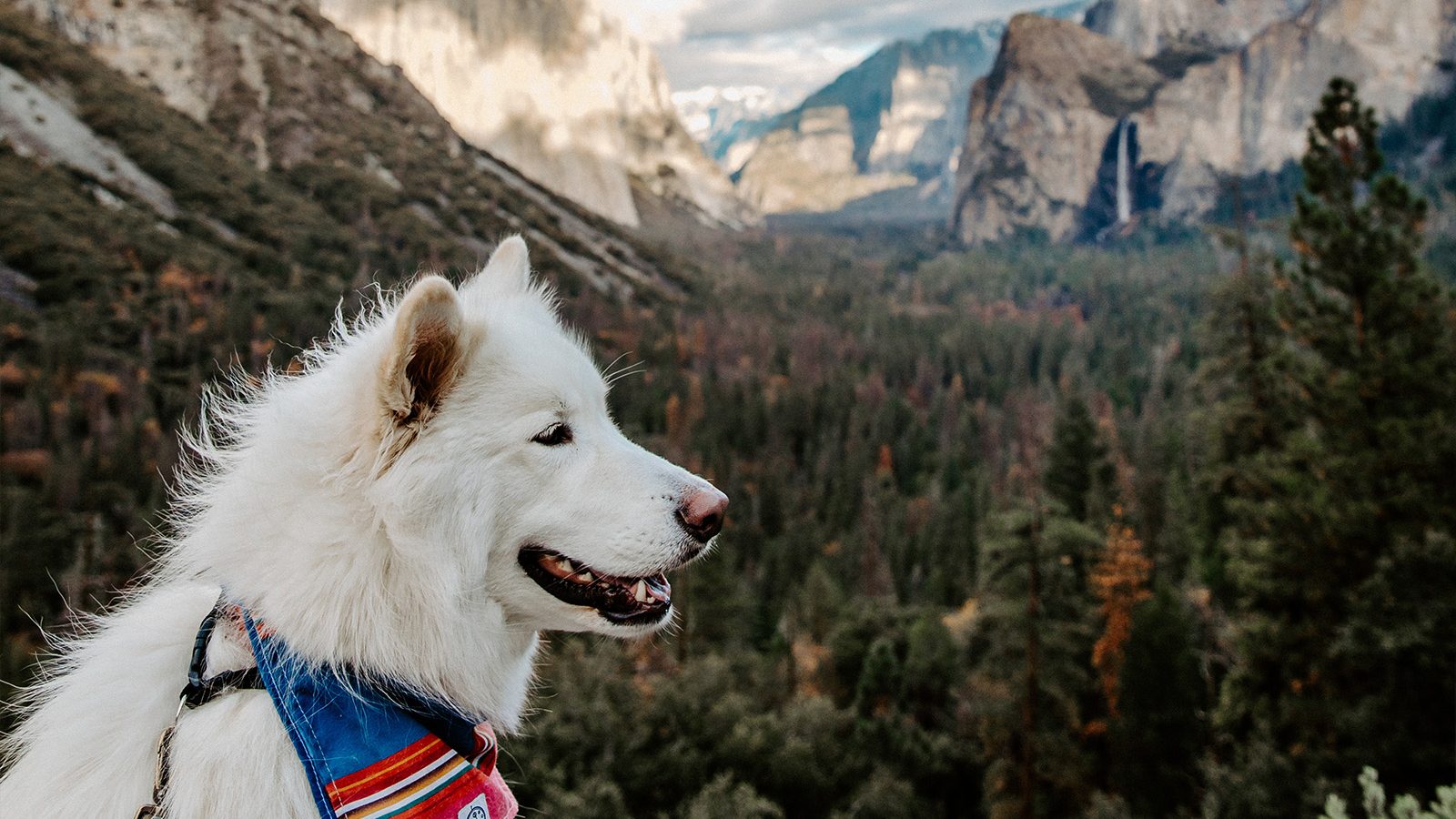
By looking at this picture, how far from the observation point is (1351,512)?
13078mm

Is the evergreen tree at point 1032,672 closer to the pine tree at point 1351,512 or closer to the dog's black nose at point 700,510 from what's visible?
the pine tree at point 1351,512

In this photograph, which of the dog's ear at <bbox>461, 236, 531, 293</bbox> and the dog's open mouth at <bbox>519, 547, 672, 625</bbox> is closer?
the dog's open mouth at <bbox>519, 547, 672, 625</bbox>

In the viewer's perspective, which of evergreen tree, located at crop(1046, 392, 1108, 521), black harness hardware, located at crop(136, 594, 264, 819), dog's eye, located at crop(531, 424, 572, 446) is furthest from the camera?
evergreen tree, located at crop(1046, 392, 1108, 521)

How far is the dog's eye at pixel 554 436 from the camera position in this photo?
99.7 inches

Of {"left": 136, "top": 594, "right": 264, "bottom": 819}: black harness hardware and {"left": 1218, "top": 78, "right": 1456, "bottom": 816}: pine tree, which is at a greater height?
{"left": 1218, "top": 78, "right": 1456, "bottom": 816}: pine tree

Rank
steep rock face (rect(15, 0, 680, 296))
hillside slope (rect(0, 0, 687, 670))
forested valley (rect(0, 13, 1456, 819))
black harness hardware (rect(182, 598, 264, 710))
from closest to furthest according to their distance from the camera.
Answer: black harness hardware (rect(182, 598, 264, 710)) < forested valley (rect(0, 13, 1456, 819)) < hillside slope (rect(0, 0, 687, 670)) < steep rock face (rect(15, 0, 680, 296))

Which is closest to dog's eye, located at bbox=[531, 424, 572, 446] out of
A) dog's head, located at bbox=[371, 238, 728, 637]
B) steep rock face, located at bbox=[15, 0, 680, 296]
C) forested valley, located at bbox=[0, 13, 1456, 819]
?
dog's head, located at bbox=[371, 238, 728, 637]

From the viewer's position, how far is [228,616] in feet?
7.91

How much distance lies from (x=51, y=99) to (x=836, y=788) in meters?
92.8

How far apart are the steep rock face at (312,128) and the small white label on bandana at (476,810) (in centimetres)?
8316

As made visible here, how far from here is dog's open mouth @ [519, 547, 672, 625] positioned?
8.39ft

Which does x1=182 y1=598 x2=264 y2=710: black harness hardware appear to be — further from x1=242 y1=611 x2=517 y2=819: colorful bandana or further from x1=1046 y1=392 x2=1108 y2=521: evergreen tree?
x1=1046 y1=392 x2=1108 y2=521: evergreen tree

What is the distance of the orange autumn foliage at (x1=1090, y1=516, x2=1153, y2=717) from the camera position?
2670 centimetres

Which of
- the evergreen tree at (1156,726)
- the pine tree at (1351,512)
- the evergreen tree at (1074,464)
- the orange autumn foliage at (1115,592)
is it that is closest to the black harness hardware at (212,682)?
the pine tree at (1351,512)
